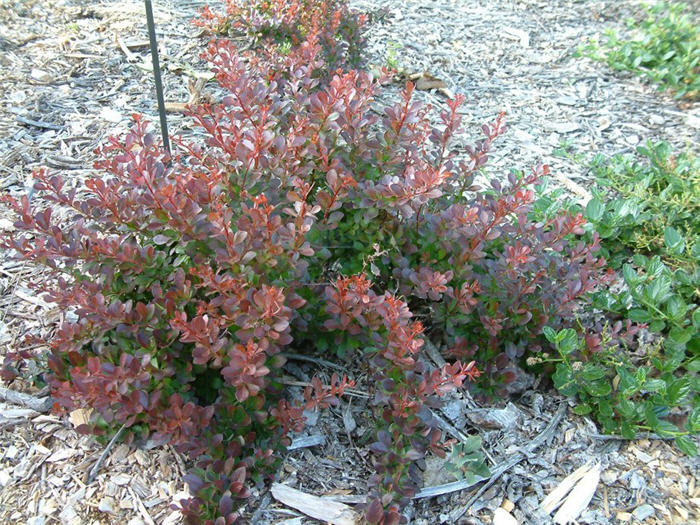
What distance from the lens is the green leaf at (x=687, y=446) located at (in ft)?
7.06

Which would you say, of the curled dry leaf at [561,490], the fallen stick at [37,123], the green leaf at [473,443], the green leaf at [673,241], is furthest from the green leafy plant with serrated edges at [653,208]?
the fallen stick at [37,123]

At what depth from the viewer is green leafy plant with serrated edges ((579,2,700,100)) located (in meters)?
4.59

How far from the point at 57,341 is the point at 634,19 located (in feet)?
18.8

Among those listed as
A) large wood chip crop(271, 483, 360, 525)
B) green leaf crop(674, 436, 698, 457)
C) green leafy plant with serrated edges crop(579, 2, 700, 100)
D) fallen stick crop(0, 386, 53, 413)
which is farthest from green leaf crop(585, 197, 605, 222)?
fallen stick crop(0, 386, 53, 413)

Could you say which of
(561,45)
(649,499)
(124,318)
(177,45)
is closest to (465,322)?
(649,499)

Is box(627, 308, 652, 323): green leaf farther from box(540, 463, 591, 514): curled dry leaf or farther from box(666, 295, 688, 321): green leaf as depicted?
box(540, 463, 591, 514): curled dry leaf

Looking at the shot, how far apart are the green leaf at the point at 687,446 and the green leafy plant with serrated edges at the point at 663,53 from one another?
128 inches

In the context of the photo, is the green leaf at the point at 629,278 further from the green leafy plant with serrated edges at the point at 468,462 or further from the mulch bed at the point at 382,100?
the green leafy plant with serrated edges at the point at 468,462

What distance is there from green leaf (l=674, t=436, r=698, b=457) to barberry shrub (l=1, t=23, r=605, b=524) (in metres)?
0.59

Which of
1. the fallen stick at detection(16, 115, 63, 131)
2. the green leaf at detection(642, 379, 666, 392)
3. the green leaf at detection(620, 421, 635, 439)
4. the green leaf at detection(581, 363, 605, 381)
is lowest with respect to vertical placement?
the green leaf at detection(620, 421, 635, 439)

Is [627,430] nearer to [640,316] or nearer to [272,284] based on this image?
[640,316]

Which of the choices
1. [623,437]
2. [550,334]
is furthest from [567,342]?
[623,437]

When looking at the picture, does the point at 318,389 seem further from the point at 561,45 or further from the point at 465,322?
the point at 561,45

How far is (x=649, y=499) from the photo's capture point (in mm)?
2135
